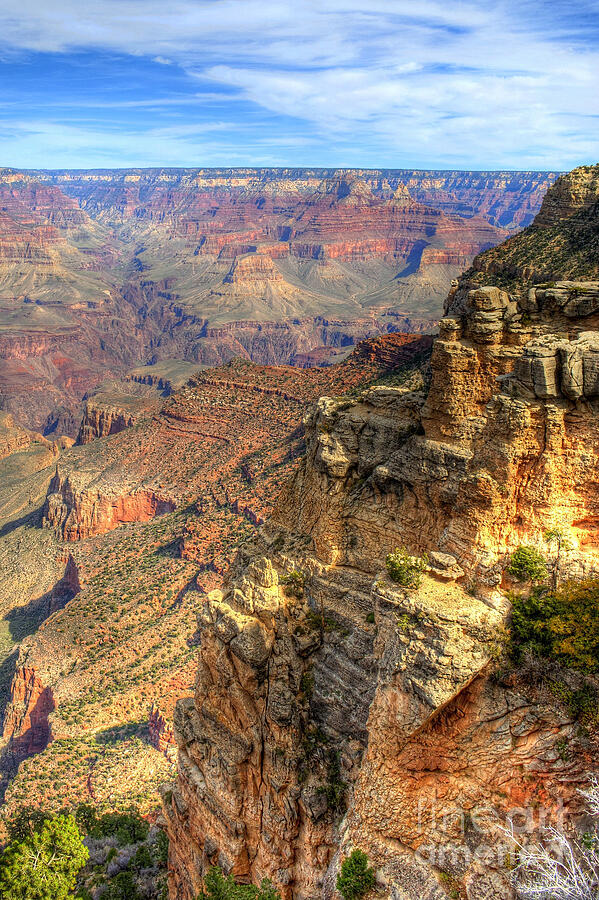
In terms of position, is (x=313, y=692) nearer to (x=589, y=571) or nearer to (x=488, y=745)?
(x=488, y=745)

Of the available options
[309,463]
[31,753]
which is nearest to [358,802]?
[309,463]

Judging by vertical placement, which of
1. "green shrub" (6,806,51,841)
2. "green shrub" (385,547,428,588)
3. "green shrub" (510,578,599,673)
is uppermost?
"green shrub" (385,547,428,588)

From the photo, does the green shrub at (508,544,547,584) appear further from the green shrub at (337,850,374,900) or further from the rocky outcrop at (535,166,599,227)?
the rocky outcrop at (535,166,599,227)

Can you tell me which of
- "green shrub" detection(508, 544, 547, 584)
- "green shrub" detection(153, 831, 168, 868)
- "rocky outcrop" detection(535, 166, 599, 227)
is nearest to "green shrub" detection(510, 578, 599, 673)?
"green shrub" detection(508, 544, 547, 584)

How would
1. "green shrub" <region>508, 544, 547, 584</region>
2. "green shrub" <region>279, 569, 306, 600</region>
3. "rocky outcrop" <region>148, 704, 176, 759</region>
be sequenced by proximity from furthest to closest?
1. "rocky outcrop" <region>148, 704, 176, 759</region>
2. "green shrub" <region>279, 569, 306, 600</region>
3. "green shrub" <region>508, 544, 547, 584</region>

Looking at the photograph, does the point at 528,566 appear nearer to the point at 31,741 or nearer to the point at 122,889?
the point at 122,889
